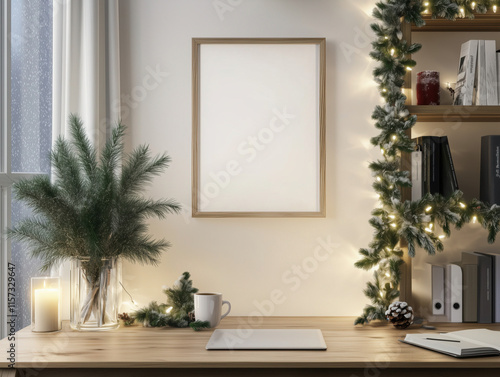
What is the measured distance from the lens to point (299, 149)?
2.00 meters

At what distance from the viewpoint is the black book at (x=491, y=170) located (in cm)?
180

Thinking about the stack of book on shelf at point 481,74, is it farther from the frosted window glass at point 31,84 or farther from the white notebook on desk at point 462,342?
the frosted window glass at point 31,84

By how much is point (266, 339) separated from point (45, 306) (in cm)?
71

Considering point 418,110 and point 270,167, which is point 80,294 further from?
point 418,110

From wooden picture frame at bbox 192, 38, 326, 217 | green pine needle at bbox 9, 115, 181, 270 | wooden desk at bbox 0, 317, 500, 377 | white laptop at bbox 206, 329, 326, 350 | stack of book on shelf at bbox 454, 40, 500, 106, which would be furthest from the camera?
wooden picture frame at bbox 192, 38, 326, 217

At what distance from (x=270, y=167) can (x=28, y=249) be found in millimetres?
906

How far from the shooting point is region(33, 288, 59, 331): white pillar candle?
5.55 feet

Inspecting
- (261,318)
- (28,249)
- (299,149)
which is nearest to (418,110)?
(299,149)

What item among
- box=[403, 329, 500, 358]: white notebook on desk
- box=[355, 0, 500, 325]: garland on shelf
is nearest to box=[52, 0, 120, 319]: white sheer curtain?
box=[355, 0, 500, 325]: garland on shelf

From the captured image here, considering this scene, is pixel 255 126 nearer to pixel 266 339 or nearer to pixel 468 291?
pixel 266 339

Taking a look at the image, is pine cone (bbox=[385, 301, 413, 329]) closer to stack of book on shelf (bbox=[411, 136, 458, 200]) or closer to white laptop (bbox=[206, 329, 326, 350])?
white laptop (bbox=[206, 329, 326, 350])

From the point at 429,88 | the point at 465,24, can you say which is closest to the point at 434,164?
the point at 429,88

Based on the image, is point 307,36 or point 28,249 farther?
point 307,36

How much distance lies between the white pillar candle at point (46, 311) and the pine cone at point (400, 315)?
1086 millimetres
